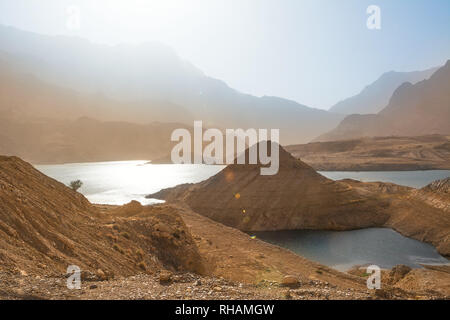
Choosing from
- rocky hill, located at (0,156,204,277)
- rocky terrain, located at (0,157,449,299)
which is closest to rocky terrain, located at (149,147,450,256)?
rocky terrain, located at (0,157,449,299)

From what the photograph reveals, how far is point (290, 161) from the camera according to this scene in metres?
42.8

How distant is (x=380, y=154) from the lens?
11375 centimetres

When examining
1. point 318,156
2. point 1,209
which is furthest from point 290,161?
point 318,156

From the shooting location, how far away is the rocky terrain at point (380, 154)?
Result: 3900 inches

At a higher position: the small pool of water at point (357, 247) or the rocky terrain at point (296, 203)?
the rocky terrain at point (296, 203)

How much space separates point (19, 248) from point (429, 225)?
36.2 meters

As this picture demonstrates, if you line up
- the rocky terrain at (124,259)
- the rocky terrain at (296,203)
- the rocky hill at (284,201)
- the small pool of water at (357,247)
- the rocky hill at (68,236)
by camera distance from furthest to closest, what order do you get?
the rocky hill at (284,201) < the rocky terrain at (296,203) < the small pool of water at (357,247) < the rocky hill at (68,236) < the rocky terrain at (124,259)

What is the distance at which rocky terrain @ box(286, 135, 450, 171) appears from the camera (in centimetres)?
9906

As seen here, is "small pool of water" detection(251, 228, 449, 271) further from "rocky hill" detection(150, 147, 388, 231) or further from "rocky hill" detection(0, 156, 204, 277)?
"rocky hill" detection(0, 156, 204, 277)

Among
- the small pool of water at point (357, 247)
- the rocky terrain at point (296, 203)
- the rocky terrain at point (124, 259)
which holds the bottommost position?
the small pool of water at point (357, 247)

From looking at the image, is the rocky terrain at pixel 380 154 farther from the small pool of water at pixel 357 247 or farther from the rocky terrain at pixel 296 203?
the small pool of water at pixel 357 247

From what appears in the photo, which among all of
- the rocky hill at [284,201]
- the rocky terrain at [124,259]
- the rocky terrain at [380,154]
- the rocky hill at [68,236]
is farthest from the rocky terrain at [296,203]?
the rocky terrain at [380,154]

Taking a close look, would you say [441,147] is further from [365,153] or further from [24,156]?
[24,156]

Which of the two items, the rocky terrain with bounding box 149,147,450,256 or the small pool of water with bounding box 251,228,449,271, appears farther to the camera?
the rocky terrain with bounding box 149,147,450,256
